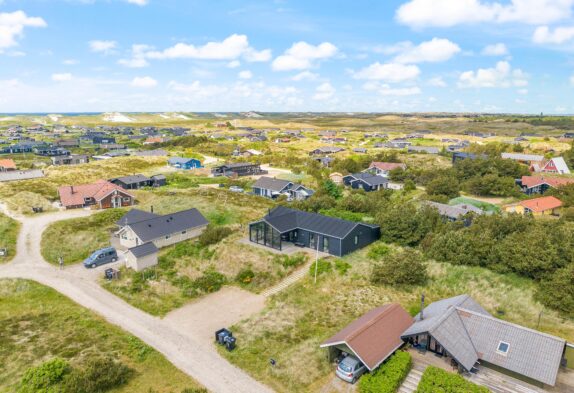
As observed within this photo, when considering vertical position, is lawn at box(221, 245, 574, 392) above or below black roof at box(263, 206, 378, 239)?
below

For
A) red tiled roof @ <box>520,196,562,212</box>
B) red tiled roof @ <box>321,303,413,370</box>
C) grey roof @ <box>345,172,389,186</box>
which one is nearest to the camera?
red tiled roof @ <box>321,303,413,370</box>

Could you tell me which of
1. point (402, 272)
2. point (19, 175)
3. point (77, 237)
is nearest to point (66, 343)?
point (77, 237)

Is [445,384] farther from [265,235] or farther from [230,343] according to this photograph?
[265,235]

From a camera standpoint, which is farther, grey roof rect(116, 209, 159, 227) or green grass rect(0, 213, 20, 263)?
grey roof rect(116, 209, 159, 227)

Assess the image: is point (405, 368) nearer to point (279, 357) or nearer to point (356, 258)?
point (279, 357)

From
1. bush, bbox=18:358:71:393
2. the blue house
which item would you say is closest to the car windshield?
bush, bbox=18:358:71:393

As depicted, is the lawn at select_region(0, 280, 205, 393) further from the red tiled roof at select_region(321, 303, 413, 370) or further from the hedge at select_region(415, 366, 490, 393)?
the hedge at select_region(415, 366, 490, 393)

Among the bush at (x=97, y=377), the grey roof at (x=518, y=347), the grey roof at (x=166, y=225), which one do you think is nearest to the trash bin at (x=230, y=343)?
the bush at (x=97, y=377)
